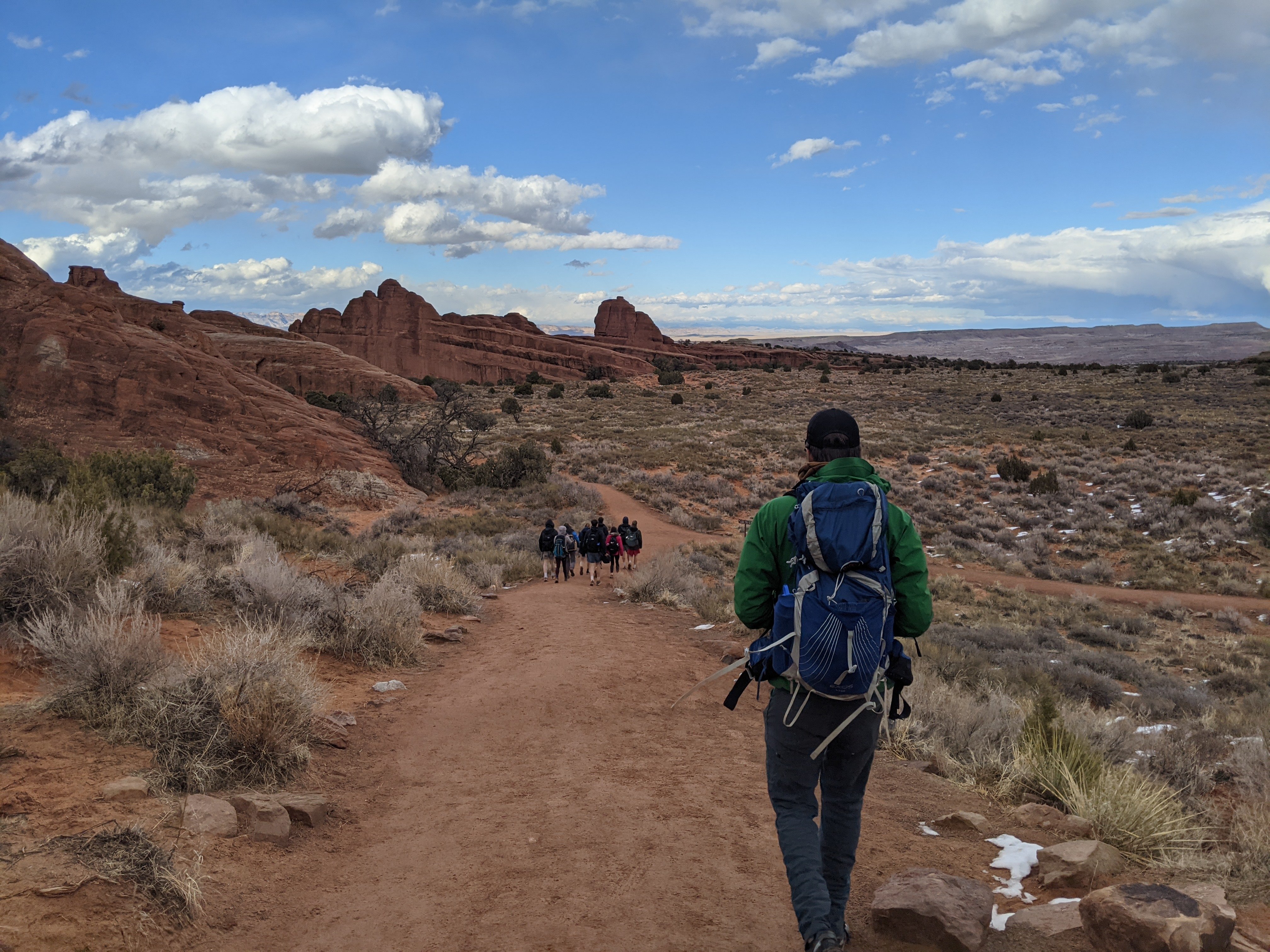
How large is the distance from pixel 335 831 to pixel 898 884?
316 centimetres

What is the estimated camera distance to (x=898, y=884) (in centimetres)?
347

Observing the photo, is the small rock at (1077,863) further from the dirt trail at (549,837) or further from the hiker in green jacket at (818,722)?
the hiker in green jacket at (818,722)

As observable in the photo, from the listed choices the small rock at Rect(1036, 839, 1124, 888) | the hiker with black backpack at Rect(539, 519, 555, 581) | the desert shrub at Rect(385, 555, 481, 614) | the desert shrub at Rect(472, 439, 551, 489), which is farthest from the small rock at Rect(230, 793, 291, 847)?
the desert shrub at Rect(472, 439, 551, 489)

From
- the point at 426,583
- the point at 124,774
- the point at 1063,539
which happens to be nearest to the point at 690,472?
the point at 1063,539

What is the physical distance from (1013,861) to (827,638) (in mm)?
2516

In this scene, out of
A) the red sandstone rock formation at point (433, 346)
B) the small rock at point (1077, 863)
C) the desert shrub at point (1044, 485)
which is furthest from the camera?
the red sandstone rock formation at point (433, 346)

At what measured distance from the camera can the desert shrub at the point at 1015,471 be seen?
26.8m

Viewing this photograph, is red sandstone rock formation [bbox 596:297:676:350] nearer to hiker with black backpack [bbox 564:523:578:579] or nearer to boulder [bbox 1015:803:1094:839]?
hiker with black backpack [bbox 564:523:578:579]

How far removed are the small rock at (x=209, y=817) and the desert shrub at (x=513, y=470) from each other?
20894 mm

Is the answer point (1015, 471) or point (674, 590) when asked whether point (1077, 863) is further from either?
point (1015, 471)

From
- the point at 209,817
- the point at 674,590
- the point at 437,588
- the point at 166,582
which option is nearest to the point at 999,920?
the point at 209,817

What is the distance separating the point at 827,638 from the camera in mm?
2652

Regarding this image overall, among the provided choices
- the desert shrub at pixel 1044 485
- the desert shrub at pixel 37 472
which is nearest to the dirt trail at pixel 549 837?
the desert shrub at pixel 37 472

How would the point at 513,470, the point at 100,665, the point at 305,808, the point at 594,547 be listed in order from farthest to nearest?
the point at 513,470
the point at 594,547
the point at 100,665
the point at 305,808
